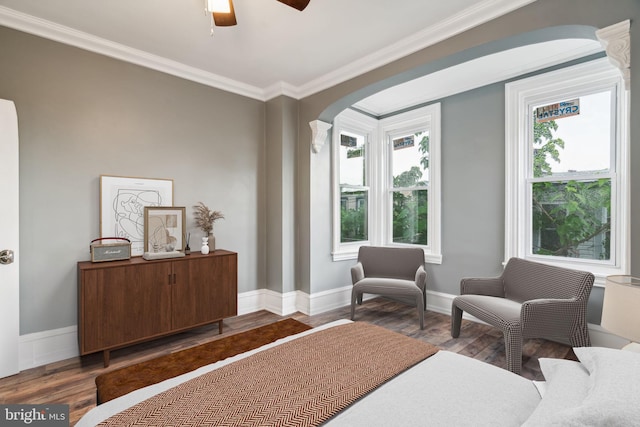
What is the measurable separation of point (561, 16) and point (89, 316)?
3913 millimetres

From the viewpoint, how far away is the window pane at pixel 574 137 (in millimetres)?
2893

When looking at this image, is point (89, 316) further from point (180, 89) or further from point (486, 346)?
point (486, 346)

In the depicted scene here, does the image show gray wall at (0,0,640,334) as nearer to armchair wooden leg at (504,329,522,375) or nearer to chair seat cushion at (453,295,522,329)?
chair seat cushion at (453,295,522,329)

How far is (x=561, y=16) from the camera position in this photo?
2.04m

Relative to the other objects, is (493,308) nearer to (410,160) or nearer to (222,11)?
(410,160)

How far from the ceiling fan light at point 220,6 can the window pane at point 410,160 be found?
3.01 m

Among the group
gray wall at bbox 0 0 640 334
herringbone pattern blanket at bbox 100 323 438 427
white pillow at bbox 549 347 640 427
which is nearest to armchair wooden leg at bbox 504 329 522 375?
gray wall at bbox 0 0 640 334

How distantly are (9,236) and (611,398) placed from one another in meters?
3.39

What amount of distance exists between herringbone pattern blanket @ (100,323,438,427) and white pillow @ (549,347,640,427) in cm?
63

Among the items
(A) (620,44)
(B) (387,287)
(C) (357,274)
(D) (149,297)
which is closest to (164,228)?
(D) (149,297)

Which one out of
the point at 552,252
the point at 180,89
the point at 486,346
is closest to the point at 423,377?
the point at 486,346

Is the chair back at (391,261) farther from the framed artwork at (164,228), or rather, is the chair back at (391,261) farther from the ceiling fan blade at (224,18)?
the ceiling fan blade at (224,18)

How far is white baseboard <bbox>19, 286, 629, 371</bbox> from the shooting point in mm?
2570

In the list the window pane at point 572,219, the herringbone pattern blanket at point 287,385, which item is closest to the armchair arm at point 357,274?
the window pane at point 572,219
